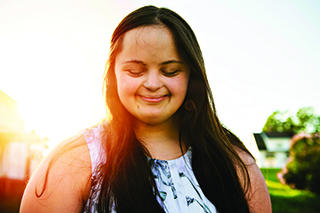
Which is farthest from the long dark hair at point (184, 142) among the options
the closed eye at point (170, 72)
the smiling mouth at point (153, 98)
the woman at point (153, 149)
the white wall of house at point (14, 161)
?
the white wall of house at point (14, 161)

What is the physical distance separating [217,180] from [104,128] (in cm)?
86

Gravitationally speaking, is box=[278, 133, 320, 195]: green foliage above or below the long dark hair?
below

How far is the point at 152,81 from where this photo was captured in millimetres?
1443

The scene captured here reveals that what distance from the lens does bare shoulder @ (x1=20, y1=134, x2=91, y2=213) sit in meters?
1.24

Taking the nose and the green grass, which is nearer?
the nose

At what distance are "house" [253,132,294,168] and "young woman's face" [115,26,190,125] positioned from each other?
134 ft

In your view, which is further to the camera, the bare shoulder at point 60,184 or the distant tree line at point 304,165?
the distant tree line at point 304,165

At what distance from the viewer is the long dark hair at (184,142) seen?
1365 millimetres

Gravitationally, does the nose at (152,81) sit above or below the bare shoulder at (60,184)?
above

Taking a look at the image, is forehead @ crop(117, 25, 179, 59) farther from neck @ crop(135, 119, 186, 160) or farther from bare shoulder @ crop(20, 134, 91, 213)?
bare shoulder @ crop(20, 134, 91, 213)

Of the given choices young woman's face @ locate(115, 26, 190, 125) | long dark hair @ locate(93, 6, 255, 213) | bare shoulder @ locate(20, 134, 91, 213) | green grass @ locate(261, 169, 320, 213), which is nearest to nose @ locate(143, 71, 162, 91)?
young woman's face @ locate(115, 26, 190, 125)

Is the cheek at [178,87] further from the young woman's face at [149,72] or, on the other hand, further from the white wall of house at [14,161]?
the white wall of house at [14,161]

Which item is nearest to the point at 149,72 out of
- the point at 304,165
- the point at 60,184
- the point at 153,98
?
the point at 153,98

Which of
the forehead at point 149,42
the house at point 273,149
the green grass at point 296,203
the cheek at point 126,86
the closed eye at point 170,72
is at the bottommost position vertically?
the house at point 273,149
